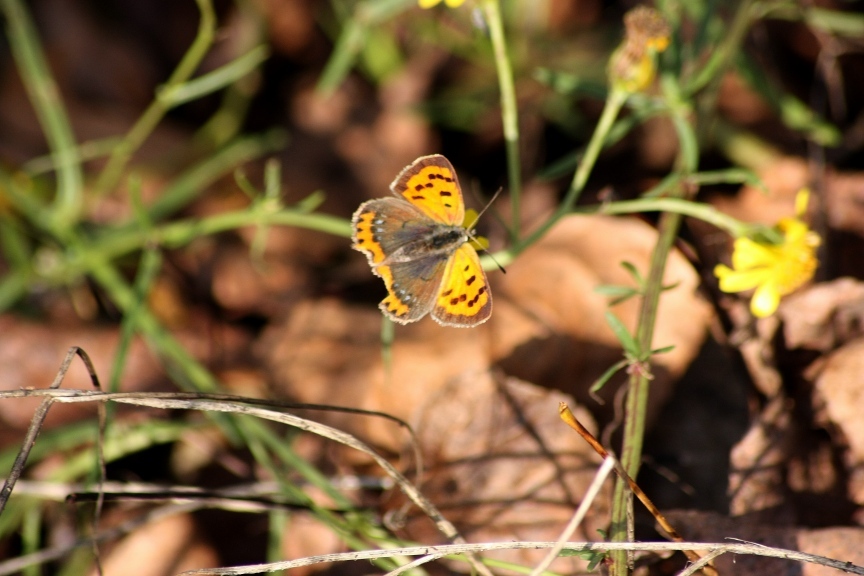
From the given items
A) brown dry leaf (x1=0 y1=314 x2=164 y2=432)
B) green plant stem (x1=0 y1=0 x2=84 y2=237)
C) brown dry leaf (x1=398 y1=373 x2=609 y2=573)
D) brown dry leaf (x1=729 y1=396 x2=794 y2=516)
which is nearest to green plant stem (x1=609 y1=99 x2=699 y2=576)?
brown dry leaf (x1=398 y1=373 x2=609 y2=573)

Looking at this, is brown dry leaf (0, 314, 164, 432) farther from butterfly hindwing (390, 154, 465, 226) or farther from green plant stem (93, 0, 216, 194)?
butterfly hindwing (390, 154, 465, 226)

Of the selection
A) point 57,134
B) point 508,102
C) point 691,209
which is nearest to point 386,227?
point 508,102

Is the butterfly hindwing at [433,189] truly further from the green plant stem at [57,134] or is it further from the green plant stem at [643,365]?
the green plant stem at [57,134]

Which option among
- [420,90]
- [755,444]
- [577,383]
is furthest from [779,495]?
[420,90]

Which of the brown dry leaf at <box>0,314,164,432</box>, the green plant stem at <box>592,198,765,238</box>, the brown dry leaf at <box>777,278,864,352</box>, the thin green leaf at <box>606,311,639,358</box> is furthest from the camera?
the brown dry leaf at <box>0,314,164,432</box>

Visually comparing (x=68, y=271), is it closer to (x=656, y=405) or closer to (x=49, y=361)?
(x=49, y=361)

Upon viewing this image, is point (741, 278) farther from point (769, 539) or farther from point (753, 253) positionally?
point (769, 539)

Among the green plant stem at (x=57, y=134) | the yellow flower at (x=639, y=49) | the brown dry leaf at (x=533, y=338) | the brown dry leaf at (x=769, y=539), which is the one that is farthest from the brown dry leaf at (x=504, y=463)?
the green plant stem at (x=57, y=134)
